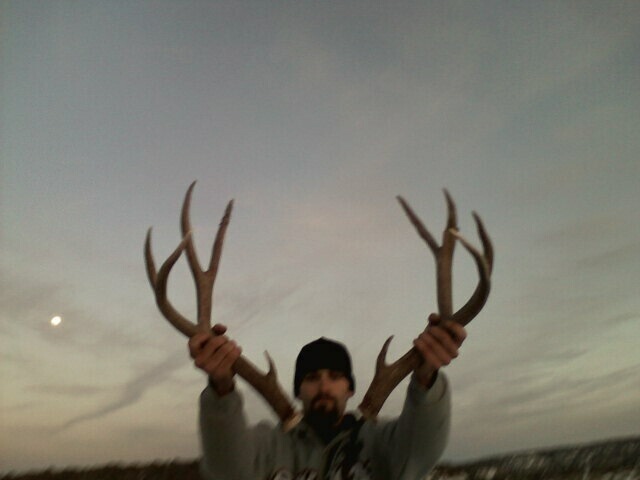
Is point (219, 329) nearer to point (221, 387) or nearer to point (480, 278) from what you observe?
point (221, 387)

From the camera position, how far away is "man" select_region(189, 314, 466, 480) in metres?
3.68

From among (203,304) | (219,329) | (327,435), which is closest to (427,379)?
(327,435)

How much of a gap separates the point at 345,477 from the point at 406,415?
1.81ft

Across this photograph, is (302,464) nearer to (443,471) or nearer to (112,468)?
(112,468)

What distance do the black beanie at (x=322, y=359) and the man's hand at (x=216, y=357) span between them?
87 centimetres

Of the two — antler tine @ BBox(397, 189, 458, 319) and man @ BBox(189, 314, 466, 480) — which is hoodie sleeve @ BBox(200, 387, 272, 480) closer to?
man @ BBox(189, 314, 466, 480)

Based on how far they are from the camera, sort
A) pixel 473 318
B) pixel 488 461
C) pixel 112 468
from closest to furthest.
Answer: pixel 473 318
pixel 112 468
pixel 488 461

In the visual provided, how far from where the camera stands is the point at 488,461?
31562mm

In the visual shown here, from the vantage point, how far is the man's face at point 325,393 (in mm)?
4223

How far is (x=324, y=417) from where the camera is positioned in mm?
4160

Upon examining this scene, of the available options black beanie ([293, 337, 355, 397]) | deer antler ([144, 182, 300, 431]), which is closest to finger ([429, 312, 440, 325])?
black beanie ([293, 337, 355, 397])

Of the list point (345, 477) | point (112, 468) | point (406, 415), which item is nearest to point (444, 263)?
point (406, 415)

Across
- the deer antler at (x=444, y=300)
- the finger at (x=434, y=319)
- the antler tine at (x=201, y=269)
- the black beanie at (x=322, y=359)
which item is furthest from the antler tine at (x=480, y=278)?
the antler tine at (x=201, y=269)

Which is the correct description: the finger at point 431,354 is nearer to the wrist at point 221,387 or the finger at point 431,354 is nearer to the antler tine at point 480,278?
the antler tine at point 480,278
